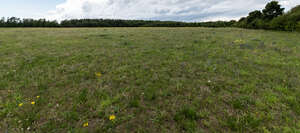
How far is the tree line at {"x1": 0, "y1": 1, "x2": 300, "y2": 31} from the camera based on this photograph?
1374cm

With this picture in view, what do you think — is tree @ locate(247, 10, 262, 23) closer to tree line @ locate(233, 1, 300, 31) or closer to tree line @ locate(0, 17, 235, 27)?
tree line @ locate(233, 1, 300, 31)

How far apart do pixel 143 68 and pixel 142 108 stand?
181cm

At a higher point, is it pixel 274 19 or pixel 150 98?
pixel 274 19

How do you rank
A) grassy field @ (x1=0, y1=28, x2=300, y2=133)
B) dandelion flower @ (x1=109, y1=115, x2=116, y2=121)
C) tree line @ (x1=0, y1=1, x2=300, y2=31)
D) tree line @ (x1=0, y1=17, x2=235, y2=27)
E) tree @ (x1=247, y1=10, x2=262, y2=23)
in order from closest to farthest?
1. grassy field @ (x1=0, y1=28, x2=300, y2=133)
2. dandelion flower @ (x1=109, y1=115, x2=116, y2=121)
3. tree line @ (x1=0, y1=1, x2=300, y2=31)
4. tree @ (x1=247, y1=10, x2=262, y2=23)
5. tree line @ (x1=0, y1=17, x2=235, y2=27)

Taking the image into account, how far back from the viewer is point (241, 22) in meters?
22.3

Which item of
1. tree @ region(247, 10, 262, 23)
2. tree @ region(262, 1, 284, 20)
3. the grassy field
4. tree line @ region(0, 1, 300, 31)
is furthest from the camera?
tree @ region(247, 10, 262, 23)

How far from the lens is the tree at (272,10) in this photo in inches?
631

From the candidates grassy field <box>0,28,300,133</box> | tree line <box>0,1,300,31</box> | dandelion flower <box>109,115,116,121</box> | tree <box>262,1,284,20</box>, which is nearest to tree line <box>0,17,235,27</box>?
tree line <box>0,1,300,31</box>

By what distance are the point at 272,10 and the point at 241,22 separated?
5.88m

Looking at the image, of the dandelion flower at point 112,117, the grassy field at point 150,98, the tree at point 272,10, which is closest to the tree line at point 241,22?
the tree at point 272,10

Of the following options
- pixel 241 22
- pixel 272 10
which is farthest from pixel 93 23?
pixel 272 10

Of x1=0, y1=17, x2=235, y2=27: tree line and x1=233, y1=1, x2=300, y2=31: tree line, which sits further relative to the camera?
x1=0, y1=17, x2=235, y2=27: tree line

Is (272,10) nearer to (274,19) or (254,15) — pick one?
(274,19)

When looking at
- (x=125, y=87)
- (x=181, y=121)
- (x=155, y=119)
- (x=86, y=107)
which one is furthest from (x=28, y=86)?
(x=181, y=121)
